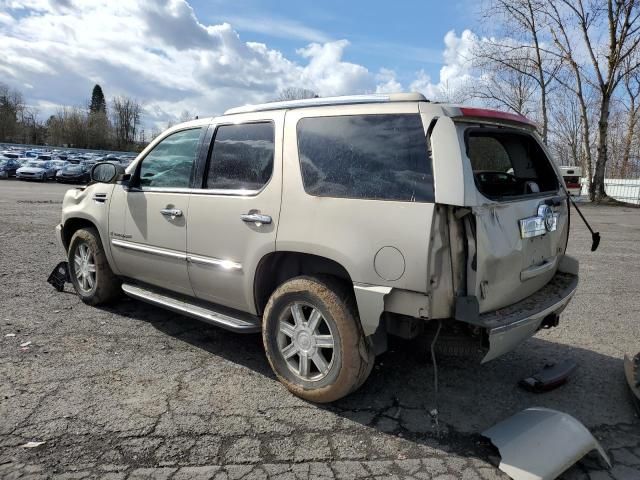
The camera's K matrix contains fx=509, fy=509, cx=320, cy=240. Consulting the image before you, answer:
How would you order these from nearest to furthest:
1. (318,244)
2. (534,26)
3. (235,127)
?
(318,244), (235,127), (534,26)

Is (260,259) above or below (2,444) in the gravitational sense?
above

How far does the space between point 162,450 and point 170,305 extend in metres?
1.60

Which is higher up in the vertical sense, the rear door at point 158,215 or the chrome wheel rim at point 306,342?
the rear door at point 158,215

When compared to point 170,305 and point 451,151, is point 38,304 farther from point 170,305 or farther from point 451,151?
point 451,151

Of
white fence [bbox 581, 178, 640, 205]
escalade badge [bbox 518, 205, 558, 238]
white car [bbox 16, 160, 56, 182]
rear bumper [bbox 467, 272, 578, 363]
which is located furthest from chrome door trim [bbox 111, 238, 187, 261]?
white car [bbox 16, 160, 56, 182]

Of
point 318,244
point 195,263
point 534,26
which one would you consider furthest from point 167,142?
point 534,26

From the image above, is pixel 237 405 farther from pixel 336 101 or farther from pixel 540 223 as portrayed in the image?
pixel 540 223

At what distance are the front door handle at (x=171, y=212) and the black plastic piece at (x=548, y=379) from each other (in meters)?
2.97

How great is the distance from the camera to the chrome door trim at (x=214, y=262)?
3.79 meters

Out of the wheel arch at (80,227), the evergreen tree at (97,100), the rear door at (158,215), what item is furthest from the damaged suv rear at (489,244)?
the evergreen tree at (97,100)

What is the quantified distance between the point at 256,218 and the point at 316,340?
3.13 ft

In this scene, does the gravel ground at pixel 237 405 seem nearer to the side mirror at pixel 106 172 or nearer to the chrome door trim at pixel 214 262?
the chrome door trim at pixel 214 262

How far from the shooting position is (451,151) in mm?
2881

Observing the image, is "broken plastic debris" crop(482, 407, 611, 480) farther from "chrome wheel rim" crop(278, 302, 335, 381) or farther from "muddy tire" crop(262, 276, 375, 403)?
"chrome wheel rim" crop(278, 302, 335, 381)
